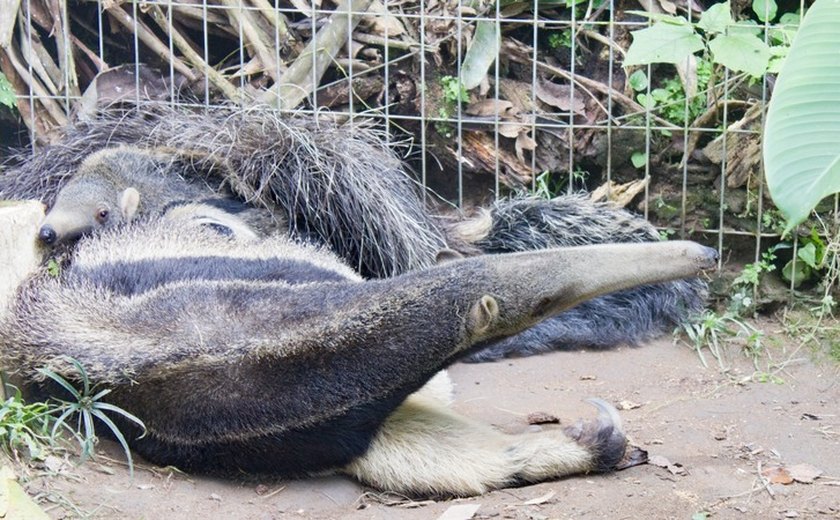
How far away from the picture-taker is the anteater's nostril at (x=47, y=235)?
16.8 ft

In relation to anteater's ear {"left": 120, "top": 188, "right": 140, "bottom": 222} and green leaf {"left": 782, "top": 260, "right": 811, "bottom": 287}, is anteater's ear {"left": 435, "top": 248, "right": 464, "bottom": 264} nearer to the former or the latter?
anteater's ear {"left": 120, "top": 188, "right": 140, "bottom": 222}

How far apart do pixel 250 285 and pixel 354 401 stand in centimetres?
79

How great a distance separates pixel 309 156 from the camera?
20.0 feet

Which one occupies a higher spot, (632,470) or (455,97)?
(455,97)

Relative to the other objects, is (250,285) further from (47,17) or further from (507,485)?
(47,17)

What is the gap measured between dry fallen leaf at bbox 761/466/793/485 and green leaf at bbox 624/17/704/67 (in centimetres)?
211

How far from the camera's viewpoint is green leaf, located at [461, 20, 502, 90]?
6.73m

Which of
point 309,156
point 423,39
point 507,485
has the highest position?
point 423,39

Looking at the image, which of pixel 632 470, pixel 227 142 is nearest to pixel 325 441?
pixel 632 470

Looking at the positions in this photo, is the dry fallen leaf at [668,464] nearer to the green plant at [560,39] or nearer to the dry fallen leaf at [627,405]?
the dry fallen leaf at [627,405]

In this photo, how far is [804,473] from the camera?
4359 millimetres

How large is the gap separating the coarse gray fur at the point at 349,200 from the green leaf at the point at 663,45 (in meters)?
1.26

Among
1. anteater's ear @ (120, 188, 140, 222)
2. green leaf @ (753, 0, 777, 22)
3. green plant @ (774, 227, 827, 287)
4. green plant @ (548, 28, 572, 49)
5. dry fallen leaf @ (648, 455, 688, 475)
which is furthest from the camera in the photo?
green plant @ (548, 28, 572, 49)

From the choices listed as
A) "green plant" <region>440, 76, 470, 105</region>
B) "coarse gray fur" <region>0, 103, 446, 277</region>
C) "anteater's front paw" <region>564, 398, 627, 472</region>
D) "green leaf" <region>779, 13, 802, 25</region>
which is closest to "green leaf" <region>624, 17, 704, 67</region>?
"green leaf" <region>779, 13, 802, 25</region>
